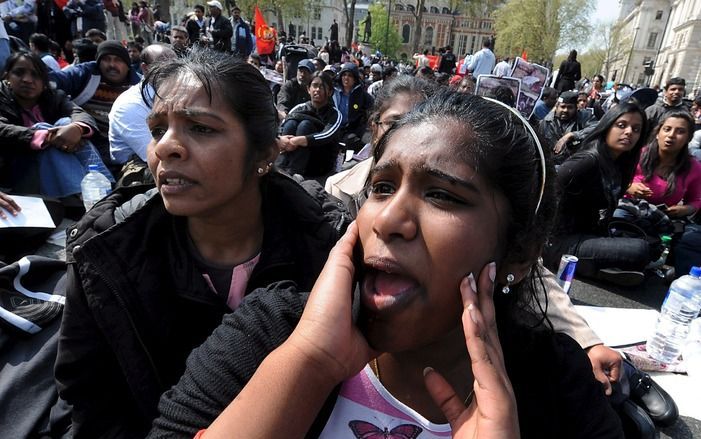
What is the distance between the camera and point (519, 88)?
6.73 m

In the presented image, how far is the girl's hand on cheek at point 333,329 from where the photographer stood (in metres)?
1.00

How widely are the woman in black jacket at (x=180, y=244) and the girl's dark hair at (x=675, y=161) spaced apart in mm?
4340

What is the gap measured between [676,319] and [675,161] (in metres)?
2.50

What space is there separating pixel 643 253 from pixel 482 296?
3750 mm

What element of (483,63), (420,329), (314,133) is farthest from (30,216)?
(483,63)

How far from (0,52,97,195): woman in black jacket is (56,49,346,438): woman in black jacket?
9.56ft

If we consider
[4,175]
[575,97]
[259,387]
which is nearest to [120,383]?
→ [259,387]

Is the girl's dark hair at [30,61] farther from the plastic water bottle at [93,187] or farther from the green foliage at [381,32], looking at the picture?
the green foliage at [381,32]

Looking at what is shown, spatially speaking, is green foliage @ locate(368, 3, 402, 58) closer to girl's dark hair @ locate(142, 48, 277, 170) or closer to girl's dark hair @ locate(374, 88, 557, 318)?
girl's dark hair @ locate(142, 48, 277, 170)

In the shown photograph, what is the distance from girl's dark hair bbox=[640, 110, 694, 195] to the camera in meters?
4.75

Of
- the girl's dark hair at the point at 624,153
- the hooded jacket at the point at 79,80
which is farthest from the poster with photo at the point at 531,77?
the hooded jacket at the point at 79,80

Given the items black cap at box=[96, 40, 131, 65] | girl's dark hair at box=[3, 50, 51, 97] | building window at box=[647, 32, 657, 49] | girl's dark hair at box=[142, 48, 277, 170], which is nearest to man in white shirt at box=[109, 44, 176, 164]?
girl's dark hair at box=[3, 50, 51, 97]

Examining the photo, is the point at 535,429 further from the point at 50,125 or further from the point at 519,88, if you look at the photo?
the point at 519,88

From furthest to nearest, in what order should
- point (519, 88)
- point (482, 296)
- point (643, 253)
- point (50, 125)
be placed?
point (519, 88) < point (50, 125) < point (643, 253) < point (482, 296)
